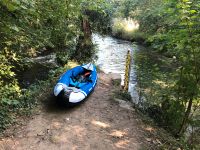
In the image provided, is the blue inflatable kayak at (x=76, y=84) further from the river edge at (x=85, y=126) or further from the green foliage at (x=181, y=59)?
the green foliage at (x=181, y=59)

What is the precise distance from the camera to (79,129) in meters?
6.26

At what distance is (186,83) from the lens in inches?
259

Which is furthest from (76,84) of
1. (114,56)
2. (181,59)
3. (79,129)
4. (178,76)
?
(114,56)

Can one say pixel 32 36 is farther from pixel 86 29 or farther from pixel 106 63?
pixel 106 63

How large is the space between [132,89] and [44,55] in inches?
248

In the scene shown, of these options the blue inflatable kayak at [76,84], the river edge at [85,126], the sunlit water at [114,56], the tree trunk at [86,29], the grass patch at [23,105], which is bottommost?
the sunlit water at [114,56]

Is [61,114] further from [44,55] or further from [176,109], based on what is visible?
[44,55]

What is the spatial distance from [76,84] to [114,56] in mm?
9199

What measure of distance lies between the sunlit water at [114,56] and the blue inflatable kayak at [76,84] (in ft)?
6.69

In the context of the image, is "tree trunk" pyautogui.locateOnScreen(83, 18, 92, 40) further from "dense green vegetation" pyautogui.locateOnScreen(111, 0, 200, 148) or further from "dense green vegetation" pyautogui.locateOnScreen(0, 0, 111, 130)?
"dense green vegetation" pyautogui.locateOnScreen(111, 0, 200, 148)

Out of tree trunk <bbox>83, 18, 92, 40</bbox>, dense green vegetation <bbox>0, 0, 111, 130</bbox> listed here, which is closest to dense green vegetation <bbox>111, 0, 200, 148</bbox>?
dense green vegetation <bbox>0, 0, 111, 130</bbox>

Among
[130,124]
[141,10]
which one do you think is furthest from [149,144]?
[141,10]

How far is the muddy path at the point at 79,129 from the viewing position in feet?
18.3

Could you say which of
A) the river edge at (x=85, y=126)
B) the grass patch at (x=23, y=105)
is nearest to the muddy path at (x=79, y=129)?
the river edge at (x=85, y=126)
